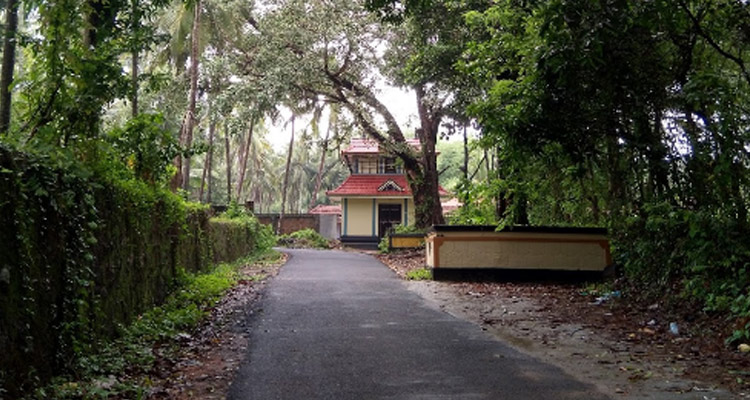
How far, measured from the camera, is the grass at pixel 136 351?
505cm

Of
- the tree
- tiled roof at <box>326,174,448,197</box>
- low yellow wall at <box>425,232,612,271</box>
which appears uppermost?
the tree

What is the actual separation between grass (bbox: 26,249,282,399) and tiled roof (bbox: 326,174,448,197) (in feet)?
75.8

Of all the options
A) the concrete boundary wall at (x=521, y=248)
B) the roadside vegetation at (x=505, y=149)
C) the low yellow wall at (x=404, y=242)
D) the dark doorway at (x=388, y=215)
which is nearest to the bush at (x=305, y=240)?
the dark doorway at (x=388, y=215)

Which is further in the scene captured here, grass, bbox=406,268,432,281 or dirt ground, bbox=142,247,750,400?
grass, bbox=406,268,432,281

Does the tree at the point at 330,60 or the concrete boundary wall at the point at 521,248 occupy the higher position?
the tree at the point at 330,60

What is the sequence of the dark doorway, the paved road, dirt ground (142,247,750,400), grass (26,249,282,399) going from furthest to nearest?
the dark doorway, dirt ground (142,247,750,400), the paved road, grass (26,249,282,399)

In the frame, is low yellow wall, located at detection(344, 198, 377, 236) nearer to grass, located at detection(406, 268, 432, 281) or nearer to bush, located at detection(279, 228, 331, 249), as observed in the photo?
bush, located at detection(279, 228, 331, 249)

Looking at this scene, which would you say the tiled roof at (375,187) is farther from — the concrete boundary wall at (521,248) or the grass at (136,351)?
the grass at (136,351)

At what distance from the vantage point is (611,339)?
784 centimetres

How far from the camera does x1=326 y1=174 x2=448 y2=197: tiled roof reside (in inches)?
1377

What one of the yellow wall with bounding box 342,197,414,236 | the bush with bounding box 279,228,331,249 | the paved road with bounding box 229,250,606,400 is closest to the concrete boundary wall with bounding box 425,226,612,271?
the paved road with bounding box 229,250,606,400

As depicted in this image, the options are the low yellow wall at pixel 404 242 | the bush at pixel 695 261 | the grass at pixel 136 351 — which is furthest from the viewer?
the low yellow wall at pixel 404 242

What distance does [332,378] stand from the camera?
229 inches

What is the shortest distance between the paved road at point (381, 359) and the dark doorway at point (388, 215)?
81.4 ft
